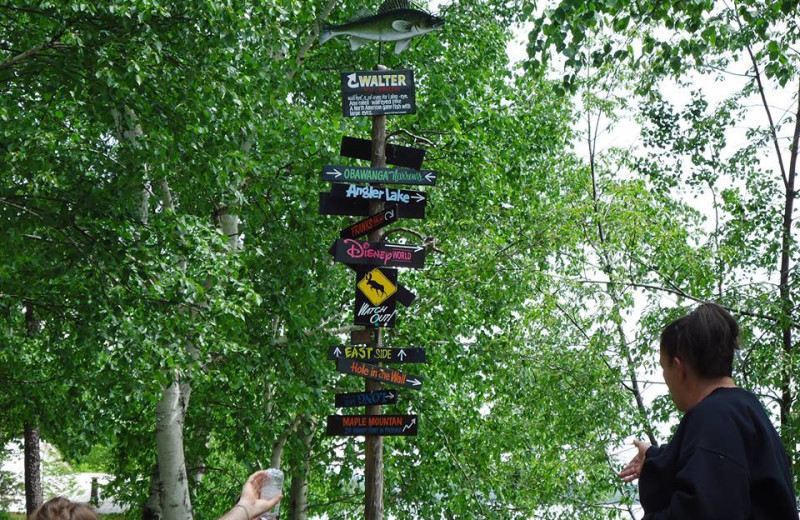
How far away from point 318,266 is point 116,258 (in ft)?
9.63

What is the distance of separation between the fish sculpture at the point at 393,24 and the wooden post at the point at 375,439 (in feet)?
0.93

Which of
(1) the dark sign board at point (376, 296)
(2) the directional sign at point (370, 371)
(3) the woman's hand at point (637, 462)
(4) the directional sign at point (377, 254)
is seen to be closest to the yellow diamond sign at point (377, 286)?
(1) the dark sign board at point (376, 296)

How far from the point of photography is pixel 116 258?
7.89 metres

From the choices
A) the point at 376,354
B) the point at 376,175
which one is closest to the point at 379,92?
the point at 376,175

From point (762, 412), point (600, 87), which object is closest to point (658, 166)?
point (600, 87)

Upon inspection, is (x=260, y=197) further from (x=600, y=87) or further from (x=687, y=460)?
(x=687, y=460)

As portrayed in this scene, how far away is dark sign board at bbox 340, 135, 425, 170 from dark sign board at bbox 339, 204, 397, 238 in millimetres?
493

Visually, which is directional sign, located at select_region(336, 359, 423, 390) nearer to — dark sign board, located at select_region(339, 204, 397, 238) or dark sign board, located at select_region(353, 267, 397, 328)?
dark sign board, located at select_region(353, 267, 397, 328)

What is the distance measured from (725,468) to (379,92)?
560 cm

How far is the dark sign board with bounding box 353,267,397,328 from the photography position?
7.37 meters

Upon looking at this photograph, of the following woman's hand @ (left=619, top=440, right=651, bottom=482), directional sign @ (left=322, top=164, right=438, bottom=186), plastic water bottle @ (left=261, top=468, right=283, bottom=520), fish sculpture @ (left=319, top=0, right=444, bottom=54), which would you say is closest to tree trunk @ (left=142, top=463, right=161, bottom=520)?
directional sign @ (left=322, top=164, right=438, bottom=186)

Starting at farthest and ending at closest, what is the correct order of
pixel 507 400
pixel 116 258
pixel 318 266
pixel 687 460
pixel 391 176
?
pixel 507 400 → pixel 318 266 → pixel 116 258 → pixel 391 176 → pixel 687 460

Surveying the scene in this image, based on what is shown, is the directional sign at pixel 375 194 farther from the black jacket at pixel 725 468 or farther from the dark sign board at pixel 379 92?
the black jacket at pixel 725 468

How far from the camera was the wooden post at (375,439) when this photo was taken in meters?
7.50
